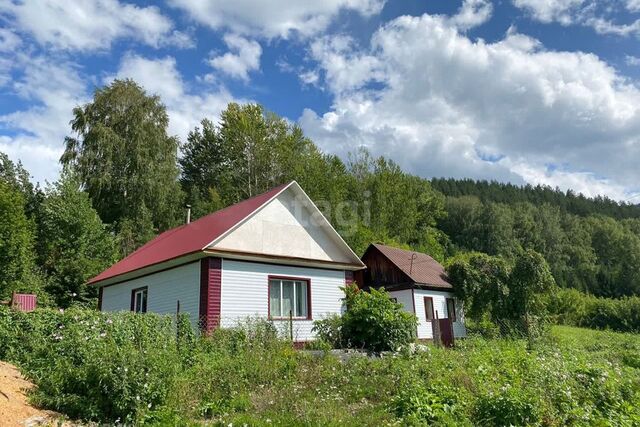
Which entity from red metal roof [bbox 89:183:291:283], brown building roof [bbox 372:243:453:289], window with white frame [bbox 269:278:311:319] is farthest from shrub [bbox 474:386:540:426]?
brown building roof [bbox 372:243:453:289]

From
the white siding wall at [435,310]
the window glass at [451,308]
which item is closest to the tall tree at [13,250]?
the white siding wall at [435,310]

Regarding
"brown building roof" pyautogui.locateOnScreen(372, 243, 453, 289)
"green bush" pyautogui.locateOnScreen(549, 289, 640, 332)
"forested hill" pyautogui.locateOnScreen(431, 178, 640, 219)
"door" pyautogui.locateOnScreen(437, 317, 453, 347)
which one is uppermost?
"forested hill" pyautogui.locateOnScreen(431, 178, 640, 219)

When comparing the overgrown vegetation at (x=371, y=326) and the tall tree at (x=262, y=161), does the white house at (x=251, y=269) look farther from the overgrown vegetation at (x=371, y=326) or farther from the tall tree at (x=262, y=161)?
the tall tree at (x=262, y=161)

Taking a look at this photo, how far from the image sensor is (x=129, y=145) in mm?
33312

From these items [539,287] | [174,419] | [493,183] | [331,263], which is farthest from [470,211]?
[174,419]

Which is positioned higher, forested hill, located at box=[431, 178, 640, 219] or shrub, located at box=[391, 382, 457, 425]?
forested hill, located at box=[431, 178, 640, 219]

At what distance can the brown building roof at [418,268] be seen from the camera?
25.0 m

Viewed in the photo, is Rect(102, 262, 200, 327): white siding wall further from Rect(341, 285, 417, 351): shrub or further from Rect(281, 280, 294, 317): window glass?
Rect(341, 285, 417, 351): shrub

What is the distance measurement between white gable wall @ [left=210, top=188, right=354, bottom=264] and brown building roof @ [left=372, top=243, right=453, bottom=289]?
23.1ft

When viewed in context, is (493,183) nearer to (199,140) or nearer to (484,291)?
(199,140)

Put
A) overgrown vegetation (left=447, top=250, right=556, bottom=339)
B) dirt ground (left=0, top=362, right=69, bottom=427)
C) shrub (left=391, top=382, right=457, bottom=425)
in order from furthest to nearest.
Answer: overgrown vegetation (left=447, top=250, right=556, bottom=339) < shrub (left=391, top=382, right=457, bottom=425) < dirt ground (left=0, top=362, right=69, bottom=427)

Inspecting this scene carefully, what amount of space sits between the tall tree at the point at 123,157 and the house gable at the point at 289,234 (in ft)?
57.9

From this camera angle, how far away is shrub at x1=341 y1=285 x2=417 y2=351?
508 inches

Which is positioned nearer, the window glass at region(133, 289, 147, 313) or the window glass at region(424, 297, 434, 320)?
the window glass at region(133, 289, 147, 313)
